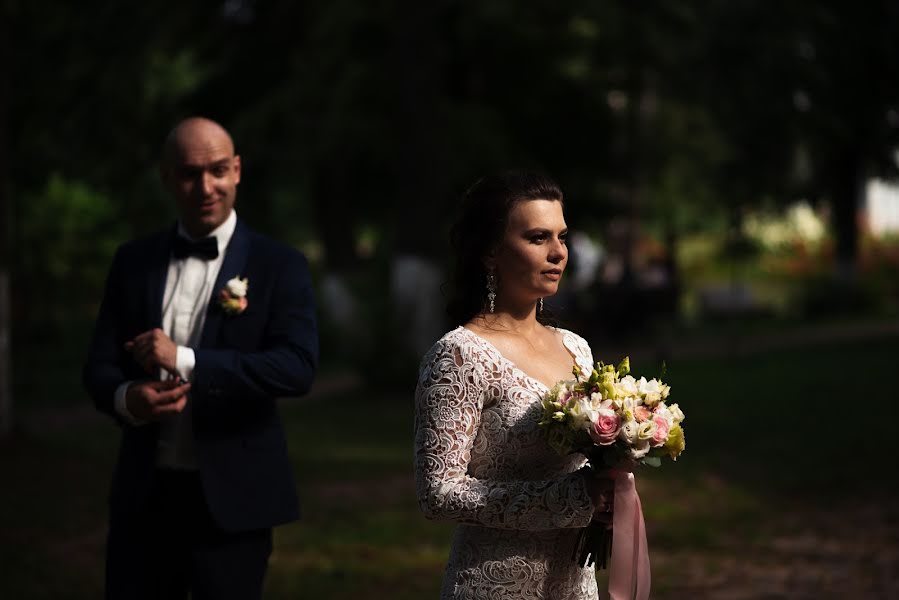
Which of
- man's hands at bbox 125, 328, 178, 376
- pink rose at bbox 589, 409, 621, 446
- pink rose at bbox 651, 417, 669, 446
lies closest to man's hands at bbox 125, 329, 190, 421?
man's hands at bbox 125, 328, 178, 376

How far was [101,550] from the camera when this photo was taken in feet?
31.1

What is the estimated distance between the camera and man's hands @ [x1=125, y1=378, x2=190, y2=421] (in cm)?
438

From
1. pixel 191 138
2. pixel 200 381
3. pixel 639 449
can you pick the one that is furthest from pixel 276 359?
pixel 639 449

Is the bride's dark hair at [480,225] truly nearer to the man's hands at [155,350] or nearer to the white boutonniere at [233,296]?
the white boutonniere at [233,296]

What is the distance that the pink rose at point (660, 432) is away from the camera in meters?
3.81

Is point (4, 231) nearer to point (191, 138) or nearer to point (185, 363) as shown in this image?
point (191, 138)

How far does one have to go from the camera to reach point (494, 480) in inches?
155

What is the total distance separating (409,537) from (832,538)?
2895 millimetres

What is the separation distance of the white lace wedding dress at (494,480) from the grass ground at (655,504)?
418 cm

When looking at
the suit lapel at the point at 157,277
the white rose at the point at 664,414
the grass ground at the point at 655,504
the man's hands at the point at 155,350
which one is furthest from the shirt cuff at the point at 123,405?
the grass ground at the point at 655,504

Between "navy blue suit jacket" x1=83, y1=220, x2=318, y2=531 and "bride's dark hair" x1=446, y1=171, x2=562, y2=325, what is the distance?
2.20 ft

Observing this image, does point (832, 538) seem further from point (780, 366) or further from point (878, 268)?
point (878, 268)

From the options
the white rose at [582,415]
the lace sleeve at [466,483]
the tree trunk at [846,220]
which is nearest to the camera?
the white rose at [582,415]

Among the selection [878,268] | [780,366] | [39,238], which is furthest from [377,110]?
[878,268]
